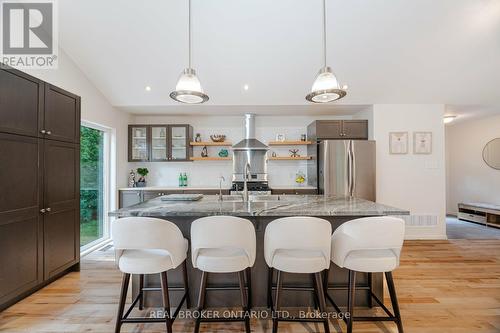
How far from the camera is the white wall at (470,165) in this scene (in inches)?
224

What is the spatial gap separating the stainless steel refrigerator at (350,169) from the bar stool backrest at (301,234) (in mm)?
2514

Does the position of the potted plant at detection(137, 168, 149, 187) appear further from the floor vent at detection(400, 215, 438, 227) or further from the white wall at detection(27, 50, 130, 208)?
the floor vent at detection(400, 215, 438, 227)

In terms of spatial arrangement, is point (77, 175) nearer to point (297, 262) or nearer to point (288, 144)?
point (297, 262)

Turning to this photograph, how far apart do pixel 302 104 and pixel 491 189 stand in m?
5.13

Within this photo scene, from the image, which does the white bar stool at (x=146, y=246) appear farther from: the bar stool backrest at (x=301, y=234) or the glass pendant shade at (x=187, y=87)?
the glass pendant shade at (x=187, y=87)

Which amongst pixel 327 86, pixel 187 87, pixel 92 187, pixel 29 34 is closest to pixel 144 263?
pixel 187 87

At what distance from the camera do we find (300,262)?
1.75 meters

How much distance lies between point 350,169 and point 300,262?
2.77 metres

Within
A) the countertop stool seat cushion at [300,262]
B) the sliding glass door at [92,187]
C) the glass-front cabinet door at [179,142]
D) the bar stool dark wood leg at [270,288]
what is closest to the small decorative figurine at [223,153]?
the glass-front cabinet door at [179,142]

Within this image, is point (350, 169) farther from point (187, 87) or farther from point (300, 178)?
point (187, 87)

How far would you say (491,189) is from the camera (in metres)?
5.71

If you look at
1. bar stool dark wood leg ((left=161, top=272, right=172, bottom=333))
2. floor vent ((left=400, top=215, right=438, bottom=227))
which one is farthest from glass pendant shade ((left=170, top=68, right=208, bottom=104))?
floor vent ((left=400, top=215, right=438, bottom=227))

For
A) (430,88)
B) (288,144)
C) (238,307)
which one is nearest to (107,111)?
(288,144)

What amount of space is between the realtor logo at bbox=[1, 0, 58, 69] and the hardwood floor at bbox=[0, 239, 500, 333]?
8.12 feet
